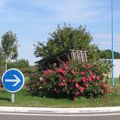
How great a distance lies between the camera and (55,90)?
17812 mm

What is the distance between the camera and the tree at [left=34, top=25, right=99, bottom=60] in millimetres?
49991

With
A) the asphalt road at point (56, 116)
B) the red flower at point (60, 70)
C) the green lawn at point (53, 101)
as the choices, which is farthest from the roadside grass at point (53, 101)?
the asphalt road at point (56, 116)

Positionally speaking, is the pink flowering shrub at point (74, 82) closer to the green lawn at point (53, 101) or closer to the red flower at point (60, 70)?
the red flower at point (60, 70)

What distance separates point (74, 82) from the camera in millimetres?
17719

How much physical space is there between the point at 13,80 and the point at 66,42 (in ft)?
117

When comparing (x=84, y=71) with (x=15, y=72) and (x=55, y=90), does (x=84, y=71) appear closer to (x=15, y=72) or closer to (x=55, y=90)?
(x=55, y=90)

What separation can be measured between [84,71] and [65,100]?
73.8 inches

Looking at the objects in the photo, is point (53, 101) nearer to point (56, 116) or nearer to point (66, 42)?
point (56, 116)

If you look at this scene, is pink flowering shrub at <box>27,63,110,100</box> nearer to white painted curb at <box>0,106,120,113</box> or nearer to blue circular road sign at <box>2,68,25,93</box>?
blue circular road sign at <box>2,68,25,93</box>

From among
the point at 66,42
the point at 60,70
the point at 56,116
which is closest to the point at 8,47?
the point at 66,42

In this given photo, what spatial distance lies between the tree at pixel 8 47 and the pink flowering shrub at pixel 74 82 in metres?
34.4

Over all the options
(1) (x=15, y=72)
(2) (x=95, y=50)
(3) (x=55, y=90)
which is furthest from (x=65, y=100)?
(2) (x=95, y=50)

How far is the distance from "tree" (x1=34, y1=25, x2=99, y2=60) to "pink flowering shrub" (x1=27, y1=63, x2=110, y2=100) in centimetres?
3032

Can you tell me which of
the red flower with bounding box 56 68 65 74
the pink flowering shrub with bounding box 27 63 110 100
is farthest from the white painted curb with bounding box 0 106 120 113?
the red flower with bounding box 56 68 65 74
